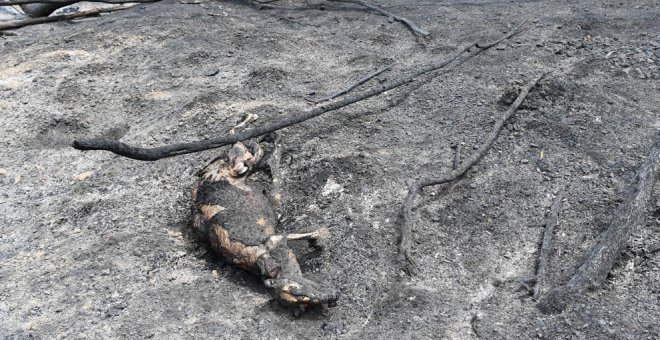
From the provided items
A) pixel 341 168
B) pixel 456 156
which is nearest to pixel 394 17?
pixel 456 156

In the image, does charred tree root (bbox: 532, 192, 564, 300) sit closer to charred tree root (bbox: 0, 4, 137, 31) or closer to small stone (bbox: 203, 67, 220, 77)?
small stone (bbox: 203, 67, 220, 77)

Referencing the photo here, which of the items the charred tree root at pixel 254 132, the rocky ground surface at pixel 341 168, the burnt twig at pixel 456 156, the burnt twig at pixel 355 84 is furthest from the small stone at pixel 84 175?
the burnt twig at pixel 456 156

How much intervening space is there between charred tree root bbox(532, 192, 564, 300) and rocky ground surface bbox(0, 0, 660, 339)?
0.06 m

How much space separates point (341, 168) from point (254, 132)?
656 millimetres

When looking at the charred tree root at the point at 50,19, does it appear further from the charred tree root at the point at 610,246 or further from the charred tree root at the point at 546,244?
the charred tree root at the point at 610,246

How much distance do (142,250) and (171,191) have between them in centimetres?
67

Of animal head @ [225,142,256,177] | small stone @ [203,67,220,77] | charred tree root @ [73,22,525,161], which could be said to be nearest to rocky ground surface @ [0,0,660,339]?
small stone @ [203,67,220,77]

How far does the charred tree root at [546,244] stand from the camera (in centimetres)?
344

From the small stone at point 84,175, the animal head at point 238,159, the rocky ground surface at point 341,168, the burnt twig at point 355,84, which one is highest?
the animal head at point 238,159

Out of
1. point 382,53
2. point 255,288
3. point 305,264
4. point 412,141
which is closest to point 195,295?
point 255,288

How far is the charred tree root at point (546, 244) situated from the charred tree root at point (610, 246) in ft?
0.29

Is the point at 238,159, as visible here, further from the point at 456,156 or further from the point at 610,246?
the point at 610,246

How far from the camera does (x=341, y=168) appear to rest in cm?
444

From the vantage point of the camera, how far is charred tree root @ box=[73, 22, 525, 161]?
3803 mm
